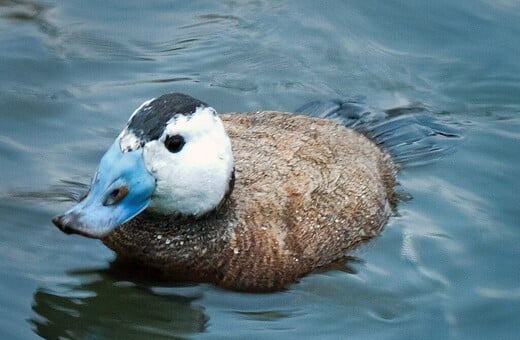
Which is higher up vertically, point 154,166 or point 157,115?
point 157,115

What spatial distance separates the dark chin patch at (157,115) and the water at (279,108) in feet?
3.18

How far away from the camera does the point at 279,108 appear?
31.9ft

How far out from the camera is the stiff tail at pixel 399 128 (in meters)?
9.27

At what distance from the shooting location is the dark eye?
705cm

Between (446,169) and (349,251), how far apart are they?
1448 mm

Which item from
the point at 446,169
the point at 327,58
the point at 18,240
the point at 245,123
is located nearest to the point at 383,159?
the point at 446,169

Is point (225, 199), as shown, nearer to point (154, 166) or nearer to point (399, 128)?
point (154, 166)

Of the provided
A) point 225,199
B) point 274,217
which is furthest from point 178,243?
point 274,217

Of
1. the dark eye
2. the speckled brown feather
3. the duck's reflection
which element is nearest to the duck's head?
Answer: the dark eye

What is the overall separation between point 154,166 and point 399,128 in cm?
289

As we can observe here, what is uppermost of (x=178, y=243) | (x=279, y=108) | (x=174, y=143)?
(x=279, y=108)

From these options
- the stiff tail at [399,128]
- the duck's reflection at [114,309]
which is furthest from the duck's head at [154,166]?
the stiff tail at [399,128]

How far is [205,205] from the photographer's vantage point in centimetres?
738

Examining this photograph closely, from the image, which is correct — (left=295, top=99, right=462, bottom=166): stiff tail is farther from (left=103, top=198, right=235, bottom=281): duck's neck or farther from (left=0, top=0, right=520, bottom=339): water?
(left=103, top=198, right=235, bottom=281): duck's neck
